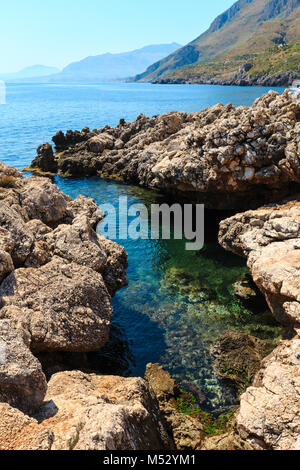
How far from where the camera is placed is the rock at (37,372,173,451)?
7.92 metres

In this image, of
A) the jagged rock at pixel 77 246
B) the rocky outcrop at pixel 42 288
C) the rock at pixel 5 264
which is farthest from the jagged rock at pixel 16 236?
the jagged rock at pixel 77 246

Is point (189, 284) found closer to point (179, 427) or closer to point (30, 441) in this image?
point (179, 427)

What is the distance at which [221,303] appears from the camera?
2172cm

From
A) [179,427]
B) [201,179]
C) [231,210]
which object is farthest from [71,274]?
[231,210]

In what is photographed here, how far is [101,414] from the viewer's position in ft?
27.8

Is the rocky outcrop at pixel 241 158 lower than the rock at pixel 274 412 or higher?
higher

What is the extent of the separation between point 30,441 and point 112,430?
1.79m

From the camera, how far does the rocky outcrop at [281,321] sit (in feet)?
33.7

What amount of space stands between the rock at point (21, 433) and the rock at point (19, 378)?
39.8 inches

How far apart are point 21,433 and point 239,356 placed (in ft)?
38.2

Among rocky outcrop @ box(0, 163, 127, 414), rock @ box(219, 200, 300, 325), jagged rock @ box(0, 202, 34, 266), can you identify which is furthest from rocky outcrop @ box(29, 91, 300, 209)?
jagged rock @ box(0, 202, 34, 266)

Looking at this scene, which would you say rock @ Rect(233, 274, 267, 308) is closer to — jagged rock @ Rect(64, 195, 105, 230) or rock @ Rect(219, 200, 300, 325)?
rock @ Rect(219, 200, 300, 325)

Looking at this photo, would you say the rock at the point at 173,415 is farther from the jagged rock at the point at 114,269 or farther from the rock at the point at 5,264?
the rock at the point at 5,264

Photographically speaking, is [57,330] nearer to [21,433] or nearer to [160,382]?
[160,382]
